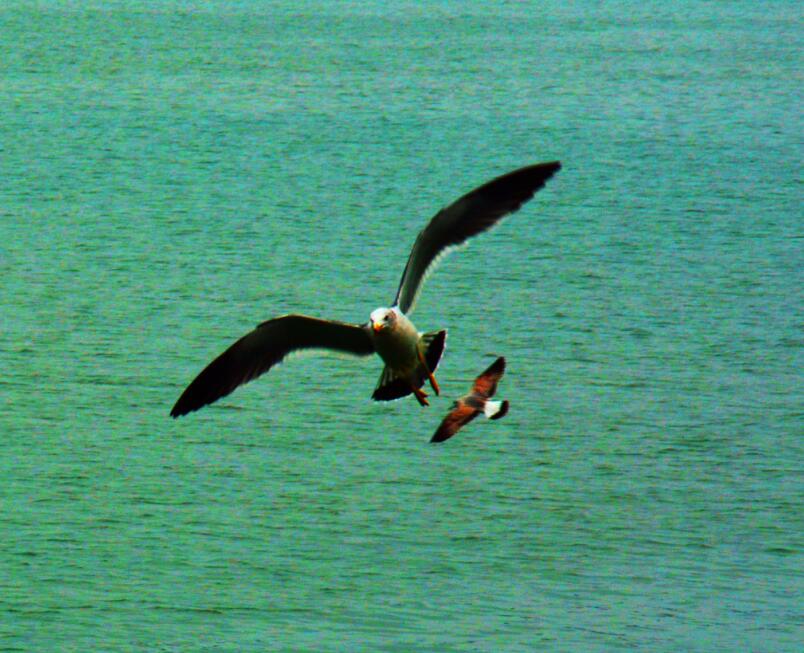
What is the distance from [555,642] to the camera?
1037 centimetres

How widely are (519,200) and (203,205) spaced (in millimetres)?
14614

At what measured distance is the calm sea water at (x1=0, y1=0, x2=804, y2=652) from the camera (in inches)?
432

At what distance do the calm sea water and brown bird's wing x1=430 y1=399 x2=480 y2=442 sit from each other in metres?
1.50

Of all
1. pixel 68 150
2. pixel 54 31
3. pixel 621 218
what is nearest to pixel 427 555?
pixel 621 218

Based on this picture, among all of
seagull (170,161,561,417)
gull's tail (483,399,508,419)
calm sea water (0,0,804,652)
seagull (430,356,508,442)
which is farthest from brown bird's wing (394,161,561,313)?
calm sea water (0,0,804,652)

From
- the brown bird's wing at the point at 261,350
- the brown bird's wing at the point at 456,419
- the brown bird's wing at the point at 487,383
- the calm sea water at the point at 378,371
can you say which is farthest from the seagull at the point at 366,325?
the calm sea water at the point at 378,371

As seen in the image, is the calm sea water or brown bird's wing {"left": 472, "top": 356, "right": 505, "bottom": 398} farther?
the calm sea water

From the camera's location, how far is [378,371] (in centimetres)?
1648

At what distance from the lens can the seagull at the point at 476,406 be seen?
372 inches

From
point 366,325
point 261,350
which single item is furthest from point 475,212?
point 261,350

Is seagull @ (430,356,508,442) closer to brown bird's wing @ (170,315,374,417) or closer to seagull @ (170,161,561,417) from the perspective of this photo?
seagull @ (170,161,561,417)

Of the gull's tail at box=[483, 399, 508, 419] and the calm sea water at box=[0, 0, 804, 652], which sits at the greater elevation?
the gull's tail at box=[483, 399, 508, 419]

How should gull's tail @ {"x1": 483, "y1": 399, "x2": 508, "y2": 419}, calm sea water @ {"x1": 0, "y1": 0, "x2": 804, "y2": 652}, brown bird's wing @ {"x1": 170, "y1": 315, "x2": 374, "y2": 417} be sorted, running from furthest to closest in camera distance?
calm sea water @ {"x1": 0, "y1": 0, "x2": 804, "y2": 652} < brown bird's wing @ {"x1": 170, "y1": 315, "x2": 374, "y2": 417} < gull's tail @ {"x1": 483, "y1": 399, "x2": 508, "y2": 419}

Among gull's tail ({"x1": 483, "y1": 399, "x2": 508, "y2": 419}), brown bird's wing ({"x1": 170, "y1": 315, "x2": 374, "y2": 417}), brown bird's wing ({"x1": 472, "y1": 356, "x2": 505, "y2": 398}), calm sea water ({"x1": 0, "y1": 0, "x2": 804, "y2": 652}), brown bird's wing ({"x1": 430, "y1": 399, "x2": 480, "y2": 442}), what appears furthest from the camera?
calm sea water ({"x1": 0, "y1": 0, "x2": 804, "y2": 652})
